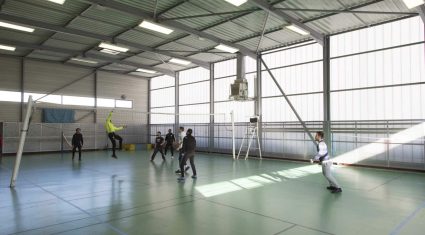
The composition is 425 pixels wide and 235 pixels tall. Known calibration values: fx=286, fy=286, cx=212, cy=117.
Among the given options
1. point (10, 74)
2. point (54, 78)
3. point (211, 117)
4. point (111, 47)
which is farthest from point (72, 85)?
point (211, 117)

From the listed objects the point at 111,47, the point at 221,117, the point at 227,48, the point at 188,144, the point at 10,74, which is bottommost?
the point at 188,144

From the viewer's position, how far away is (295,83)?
17.9 m

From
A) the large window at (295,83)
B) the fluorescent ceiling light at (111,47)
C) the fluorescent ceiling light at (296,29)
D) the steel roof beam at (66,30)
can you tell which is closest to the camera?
the steel roof beam at (66,30)

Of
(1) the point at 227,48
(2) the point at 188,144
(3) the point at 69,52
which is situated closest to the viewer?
(2) the point at 188,144

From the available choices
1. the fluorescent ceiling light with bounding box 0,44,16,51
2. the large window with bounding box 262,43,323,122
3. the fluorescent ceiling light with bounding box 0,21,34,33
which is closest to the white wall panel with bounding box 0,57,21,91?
the fluorescent ceiling light with bounding box 0,44,16,51

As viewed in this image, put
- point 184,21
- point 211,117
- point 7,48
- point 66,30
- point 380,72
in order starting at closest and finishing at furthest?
point 380,72, point 184,21, point 66,30, point 7,48, point 211,117

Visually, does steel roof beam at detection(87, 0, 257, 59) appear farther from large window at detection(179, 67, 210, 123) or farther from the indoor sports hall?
large window at detection(179, 67, 210, 123)

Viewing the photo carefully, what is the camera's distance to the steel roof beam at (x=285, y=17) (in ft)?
40.7

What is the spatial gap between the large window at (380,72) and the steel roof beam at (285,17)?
3.12 ft

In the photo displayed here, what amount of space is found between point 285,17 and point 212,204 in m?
10.1

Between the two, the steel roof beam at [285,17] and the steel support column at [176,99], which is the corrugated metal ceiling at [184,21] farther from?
the steel support column at [176,99]

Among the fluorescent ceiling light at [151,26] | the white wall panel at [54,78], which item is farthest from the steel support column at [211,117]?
the white wall panel at [54,78]

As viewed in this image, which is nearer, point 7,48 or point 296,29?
point 296,29

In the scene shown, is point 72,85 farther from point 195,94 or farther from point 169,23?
point 169,23
